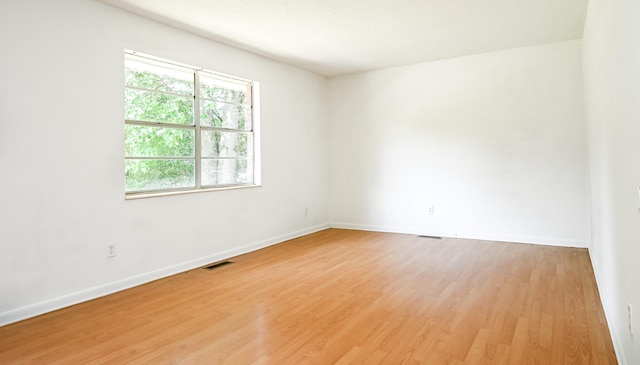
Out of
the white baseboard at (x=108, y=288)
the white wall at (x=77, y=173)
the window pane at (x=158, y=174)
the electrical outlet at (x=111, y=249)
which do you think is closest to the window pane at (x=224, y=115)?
the white wall at (x=77, y=173)

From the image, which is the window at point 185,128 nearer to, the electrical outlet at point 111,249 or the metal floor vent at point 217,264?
the electrical outlet at point 111,249

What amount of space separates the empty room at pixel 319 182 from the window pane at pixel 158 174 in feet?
0.07

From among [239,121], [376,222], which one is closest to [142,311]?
[239,121]

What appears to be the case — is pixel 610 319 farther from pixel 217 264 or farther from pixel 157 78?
pixel 157 78

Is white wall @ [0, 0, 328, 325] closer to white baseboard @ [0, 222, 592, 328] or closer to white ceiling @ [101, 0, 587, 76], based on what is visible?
white baseboard @ [0, 222, 592, 328]

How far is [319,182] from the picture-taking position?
6.29 m

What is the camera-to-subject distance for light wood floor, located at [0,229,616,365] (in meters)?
2.18

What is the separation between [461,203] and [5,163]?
503 centimetres

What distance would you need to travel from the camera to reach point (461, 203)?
537 cm

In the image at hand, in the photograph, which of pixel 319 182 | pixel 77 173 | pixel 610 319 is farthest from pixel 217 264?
pixel 610 319

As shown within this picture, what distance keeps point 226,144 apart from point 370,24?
2.17m

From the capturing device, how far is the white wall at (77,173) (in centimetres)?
273

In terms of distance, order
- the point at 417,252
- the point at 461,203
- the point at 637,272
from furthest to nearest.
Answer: the point at 461,203
the point at 417,252
the point at 637,272

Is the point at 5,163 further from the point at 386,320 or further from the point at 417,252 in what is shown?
the point at 417,252
